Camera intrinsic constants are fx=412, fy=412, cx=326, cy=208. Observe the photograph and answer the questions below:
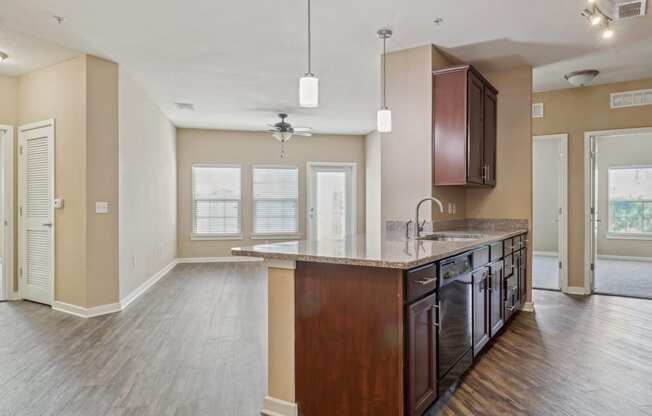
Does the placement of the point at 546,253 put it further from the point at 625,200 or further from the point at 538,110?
the point at 538,110

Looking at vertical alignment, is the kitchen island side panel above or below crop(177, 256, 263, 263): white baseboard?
above

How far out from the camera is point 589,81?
4941 millimetres

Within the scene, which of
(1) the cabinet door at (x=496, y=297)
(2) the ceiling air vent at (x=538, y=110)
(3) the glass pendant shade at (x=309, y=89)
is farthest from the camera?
(2) the ceiling air vent at (x=538, y=110)

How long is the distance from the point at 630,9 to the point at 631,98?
244 centimetres

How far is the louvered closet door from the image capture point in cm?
461

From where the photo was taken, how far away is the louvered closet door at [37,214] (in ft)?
15.1

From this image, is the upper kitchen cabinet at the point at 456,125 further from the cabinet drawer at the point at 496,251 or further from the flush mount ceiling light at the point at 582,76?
the flush mount ceiling light at the point at 582,76

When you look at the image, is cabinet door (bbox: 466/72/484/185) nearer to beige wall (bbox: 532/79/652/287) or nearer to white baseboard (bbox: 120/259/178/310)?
beige wall (bbox: 532/79/652/287)

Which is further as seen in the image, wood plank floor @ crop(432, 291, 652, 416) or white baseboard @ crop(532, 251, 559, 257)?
white baseboard @ crop(532, 251, 559, 257)

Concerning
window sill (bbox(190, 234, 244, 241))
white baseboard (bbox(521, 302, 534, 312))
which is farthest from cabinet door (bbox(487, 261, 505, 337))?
window sill (bbox(190, 234, 244, 241))

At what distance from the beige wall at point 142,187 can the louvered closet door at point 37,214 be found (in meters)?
0.74

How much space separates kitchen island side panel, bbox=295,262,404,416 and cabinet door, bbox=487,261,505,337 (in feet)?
→ 4.68

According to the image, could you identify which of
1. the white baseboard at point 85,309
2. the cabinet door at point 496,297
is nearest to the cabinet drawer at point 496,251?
the cabinet door at point 496,297

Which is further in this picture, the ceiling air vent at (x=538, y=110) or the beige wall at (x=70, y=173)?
the ceiling air vent at (x=538, y=110)
